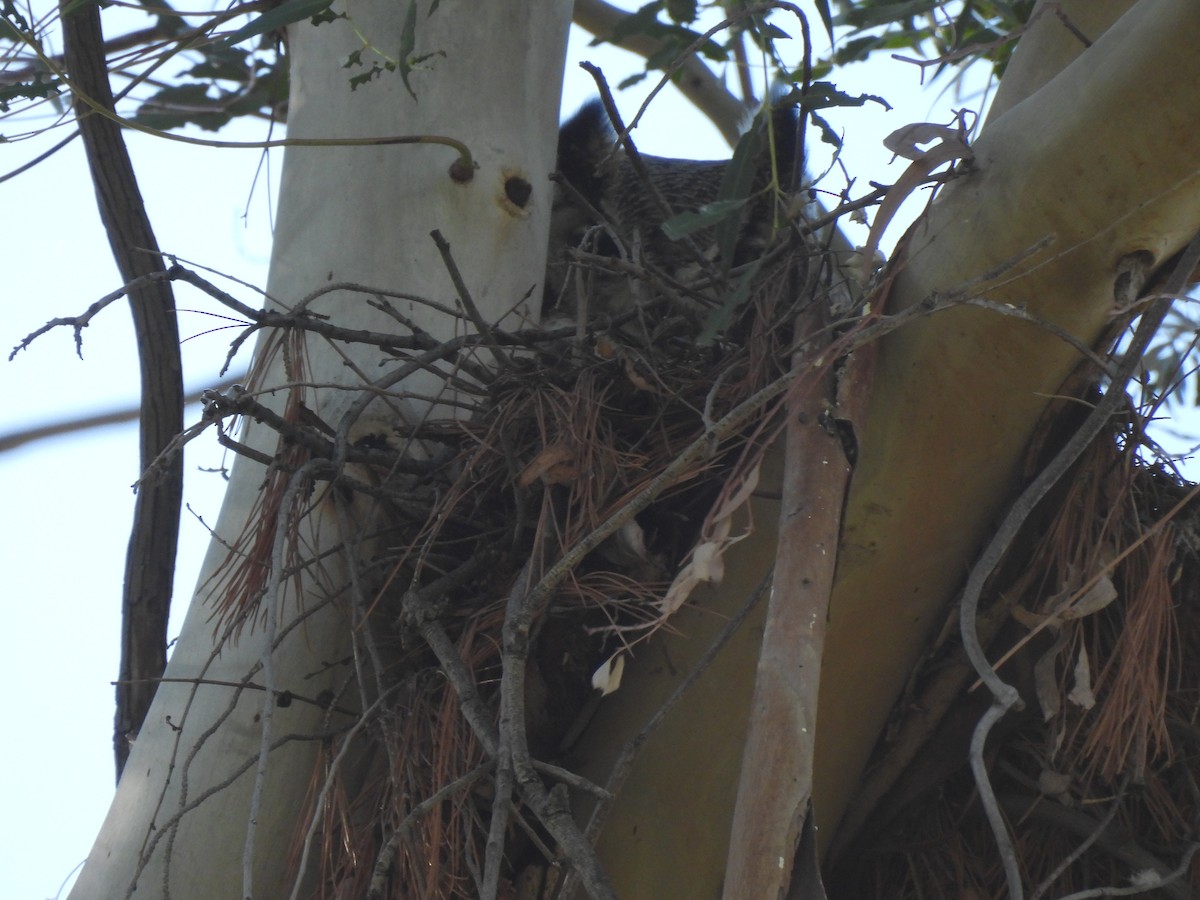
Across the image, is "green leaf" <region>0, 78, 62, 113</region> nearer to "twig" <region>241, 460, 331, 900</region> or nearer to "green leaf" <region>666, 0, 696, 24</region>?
"twig" <region>241, 460, 331, 900</region>

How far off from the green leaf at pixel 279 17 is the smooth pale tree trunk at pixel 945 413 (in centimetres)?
69

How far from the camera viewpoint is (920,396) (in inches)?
45.7

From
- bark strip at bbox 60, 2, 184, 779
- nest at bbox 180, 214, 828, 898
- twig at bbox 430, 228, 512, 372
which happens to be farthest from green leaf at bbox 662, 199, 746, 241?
bark strip at bbox 60, 2, 184, 779

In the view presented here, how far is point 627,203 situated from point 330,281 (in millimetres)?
993

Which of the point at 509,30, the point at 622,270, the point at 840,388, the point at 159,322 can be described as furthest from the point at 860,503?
the point at 159,322

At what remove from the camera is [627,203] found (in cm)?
246

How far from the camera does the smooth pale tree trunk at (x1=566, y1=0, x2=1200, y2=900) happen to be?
1.06 m

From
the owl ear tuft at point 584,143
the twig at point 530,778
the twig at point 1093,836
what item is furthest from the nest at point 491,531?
the owl ear tuft at point 584,143

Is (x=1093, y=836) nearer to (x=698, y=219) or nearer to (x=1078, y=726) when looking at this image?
(x=1078, y=726)

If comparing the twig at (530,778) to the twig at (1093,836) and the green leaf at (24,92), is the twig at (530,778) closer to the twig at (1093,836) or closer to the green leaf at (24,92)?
the twig at (1093,836)

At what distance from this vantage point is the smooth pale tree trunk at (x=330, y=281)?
1314 mm

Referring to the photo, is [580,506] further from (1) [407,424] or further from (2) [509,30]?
(2) [509,30]

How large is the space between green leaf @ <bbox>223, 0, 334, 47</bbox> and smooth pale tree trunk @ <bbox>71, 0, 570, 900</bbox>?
0.16m

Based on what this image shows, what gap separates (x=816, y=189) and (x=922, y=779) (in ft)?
2.20
